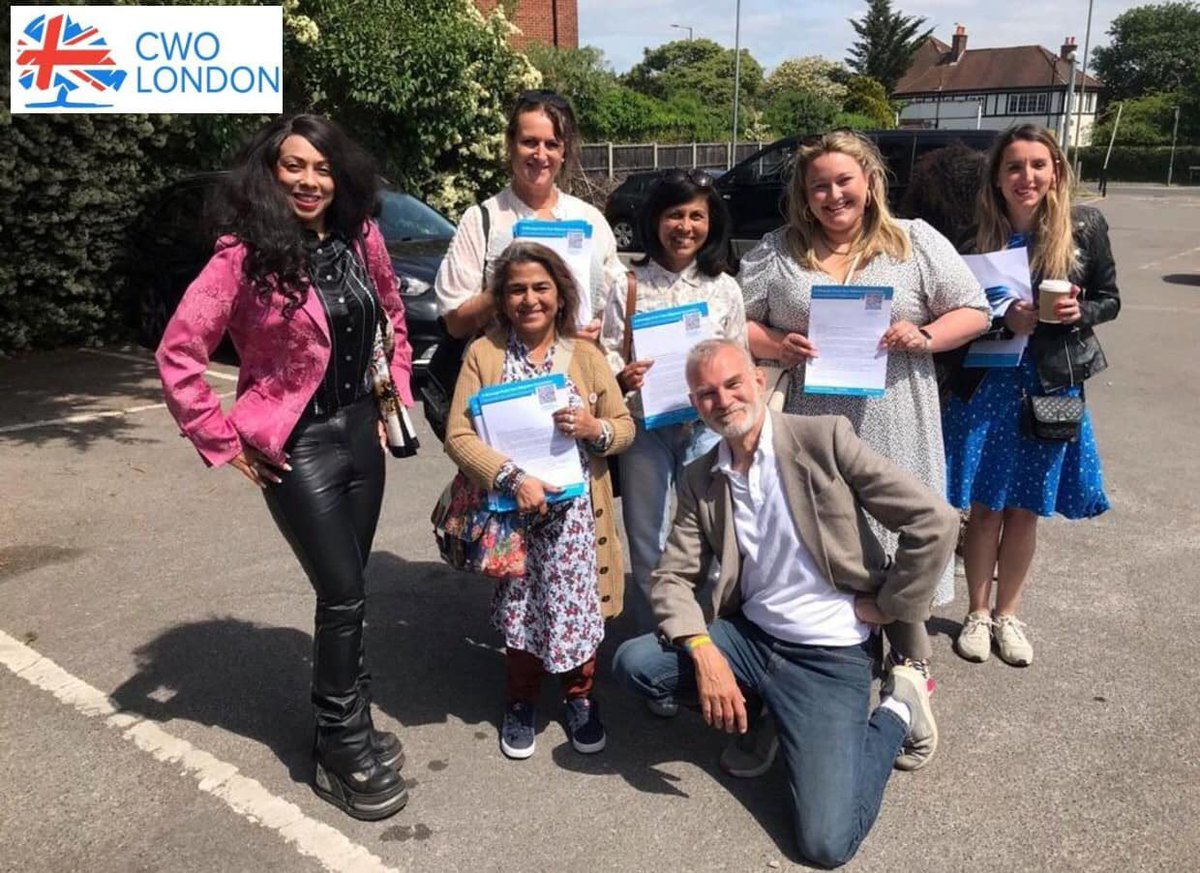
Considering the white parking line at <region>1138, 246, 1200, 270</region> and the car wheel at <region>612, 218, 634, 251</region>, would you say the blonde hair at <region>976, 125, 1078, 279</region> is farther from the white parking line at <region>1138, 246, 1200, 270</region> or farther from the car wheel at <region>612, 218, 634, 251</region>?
the white parking line at <region>1138, 246, 1200, 270</region>

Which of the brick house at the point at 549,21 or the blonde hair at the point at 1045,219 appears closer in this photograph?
the blonde hair at the point at 1045,219

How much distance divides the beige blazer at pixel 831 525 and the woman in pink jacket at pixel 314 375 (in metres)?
0.99

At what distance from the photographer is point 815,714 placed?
2871 mm

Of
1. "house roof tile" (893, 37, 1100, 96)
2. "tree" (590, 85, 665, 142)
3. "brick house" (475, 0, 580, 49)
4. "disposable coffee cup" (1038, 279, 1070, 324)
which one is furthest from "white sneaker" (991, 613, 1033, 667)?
"house roof tile" (893, 37, 1100, 96)

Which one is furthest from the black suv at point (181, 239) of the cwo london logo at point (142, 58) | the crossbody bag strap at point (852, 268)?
the crossbody bag strap at point (852, 268)

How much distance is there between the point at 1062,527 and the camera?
17.1ft

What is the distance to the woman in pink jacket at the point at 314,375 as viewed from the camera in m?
2.64

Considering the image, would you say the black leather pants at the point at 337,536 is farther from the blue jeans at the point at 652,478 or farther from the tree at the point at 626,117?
the tree at the point at 626,117

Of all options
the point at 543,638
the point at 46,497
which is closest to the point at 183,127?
the point at 46,497

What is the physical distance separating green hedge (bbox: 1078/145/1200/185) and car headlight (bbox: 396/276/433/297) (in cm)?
5337

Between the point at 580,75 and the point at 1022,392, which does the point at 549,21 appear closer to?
the point at 580,75

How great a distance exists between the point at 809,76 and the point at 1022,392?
6469cm

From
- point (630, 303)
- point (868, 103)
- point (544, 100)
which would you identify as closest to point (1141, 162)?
point (868, 103)

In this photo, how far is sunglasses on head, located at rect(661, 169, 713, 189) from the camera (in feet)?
10.5
